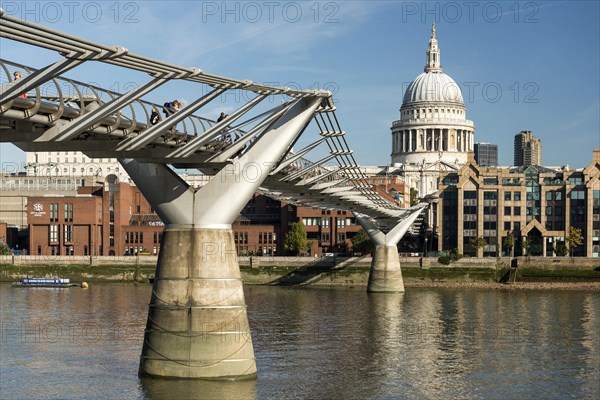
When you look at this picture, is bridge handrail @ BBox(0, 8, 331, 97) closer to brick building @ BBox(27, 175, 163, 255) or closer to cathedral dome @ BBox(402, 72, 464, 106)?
brick building @ BBox(27, 175, 163, 255)

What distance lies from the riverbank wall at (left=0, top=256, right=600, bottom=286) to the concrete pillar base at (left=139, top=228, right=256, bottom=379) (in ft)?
201

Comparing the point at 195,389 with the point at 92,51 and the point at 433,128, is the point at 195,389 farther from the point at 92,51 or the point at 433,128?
the point at 433,128

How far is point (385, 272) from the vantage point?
87500 mm

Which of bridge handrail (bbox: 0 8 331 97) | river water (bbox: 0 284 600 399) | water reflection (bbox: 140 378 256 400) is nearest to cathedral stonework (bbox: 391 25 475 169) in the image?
river water (bbox: 0 284 600 399)

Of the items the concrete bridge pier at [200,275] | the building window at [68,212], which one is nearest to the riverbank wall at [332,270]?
the building window at [68,212]

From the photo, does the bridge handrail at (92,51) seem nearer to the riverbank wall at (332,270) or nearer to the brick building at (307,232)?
the riverbank wall at (332,270)

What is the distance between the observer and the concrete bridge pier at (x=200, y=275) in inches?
1320

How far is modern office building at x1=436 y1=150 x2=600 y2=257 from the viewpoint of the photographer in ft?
357

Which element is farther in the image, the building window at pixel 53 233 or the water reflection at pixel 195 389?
the building window at pixel 53 233

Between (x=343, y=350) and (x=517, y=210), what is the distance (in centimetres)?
7007

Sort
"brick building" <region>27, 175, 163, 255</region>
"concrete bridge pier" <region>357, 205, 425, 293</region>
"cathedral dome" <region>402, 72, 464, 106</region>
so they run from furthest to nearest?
"cathedral dome" <region>402, 72, 464, 106</region> → "brick building" <region>27, 175, 163, 255</region> → "concrete bridge pier" <region>357, 205, 425, 293</region>

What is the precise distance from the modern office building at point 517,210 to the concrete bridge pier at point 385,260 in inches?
819

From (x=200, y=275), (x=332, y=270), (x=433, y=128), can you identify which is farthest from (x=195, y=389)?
(x=433, y=128)

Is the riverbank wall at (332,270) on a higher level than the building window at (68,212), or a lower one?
lower
